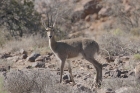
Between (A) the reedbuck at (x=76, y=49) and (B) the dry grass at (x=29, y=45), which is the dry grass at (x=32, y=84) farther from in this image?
(B) the dry grass at (x=29, y=45)

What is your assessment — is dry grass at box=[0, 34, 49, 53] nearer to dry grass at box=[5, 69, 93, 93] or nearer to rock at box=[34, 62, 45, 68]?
rock at box=[34, 62, 45, 68]

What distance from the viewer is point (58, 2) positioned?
30.9 meters

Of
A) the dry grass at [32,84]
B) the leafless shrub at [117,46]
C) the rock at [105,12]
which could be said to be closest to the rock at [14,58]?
the leafless shrub at [117,46]

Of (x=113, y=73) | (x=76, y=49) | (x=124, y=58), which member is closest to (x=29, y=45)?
(x=124, y=58)

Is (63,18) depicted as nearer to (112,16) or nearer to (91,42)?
(112,16)

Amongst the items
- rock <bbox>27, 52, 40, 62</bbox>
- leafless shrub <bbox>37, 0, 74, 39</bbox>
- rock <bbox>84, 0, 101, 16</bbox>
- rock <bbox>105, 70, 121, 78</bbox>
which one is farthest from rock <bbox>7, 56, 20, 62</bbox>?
rock <bbox>84, 0, 101, 16</bbox>

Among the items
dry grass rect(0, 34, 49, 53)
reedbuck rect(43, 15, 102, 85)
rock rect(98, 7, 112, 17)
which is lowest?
reedbuck rect(43, 15, 102, 85)

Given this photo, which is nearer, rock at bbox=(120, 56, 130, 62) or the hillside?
the hillside

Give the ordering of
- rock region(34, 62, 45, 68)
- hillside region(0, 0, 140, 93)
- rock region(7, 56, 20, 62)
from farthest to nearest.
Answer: rock region(7, 56, 20, 62) → rock region(34, 62, 45, 68) → hillside region(0, 0, 140, 93)

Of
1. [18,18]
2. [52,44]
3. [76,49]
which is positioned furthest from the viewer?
[18,18]

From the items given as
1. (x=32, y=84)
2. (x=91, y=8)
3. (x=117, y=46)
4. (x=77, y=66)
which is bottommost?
(x=32, y=84)

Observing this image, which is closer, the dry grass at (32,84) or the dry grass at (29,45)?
the dry grass at (32,84)

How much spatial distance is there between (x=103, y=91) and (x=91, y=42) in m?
2.90

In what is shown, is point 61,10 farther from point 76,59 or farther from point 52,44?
point 52,44
